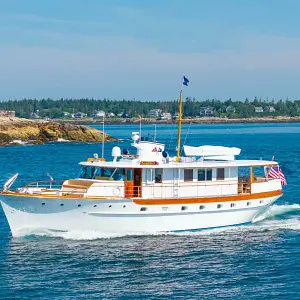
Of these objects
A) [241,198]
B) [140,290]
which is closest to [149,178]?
[241,198]

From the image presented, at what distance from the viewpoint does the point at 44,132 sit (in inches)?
4690

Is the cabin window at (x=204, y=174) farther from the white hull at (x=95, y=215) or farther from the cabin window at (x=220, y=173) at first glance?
the white hull at (x=95, y=215)

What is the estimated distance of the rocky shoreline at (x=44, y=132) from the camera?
375ft

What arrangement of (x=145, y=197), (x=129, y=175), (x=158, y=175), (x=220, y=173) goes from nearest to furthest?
(x=145, y=197) < (x=129, y=175) < (x=158, y=175) < (x=220, y=173)

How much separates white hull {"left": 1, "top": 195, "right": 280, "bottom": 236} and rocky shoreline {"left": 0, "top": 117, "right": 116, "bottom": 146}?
85.7m

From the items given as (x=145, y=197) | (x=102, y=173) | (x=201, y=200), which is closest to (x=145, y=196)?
(x=145, y=197)

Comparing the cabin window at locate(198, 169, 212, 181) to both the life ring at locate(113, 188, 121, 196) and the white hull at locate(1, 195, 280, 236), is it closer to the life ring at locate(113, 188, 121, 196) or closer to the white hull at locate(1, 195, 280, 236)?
the white hull at locate(1, 195, 280, 236)

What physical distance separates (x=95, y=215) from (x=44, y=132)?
9265 centimetres

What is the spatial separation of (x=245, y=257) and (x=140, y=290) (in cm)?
557

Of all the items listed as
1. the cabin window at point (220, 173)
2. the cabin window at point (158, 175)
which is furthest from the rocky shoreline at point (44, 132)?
the cabin window at point (158, 175)

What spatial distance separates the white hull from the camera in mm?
27906

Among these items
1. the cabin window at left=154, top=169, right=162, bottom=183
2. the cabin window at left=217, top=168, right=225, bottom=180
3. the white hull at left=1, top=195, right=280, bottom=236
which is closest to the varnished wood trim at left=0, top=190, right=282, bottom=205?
the white hull at left=1, top=195, right=280, bottom=236

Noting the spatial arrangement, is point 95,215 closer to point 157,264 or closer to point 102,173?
point 102,173

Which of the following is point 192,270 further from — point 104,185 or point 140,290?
point 104,185
